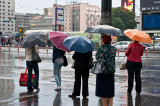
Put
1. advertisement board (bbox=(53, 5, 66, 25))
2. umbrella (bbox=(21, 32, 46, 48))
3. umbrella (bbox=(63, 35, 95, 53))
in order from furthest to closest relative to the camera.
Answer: advertisement board (bbox=(53, 5, 66, 25)), umbrella (bbox=(21, 32, 46, 48)), umbrella (bbox=(63, 35, 95, 53))

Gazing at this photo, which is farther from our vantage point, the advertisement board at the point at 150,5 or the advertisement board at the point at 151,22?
the advertisement board at the point at 150,5

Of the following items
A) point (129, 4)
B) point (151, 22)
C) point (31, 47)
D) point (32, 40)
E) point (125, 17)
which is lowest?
point (31, 47)

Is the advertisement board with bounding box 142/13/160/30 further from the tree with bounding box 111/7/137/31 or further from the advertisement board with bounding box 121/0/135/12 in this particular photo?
the advertisement board with bounding box 121/0/135/12

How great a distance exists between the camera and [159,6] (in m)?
50.0

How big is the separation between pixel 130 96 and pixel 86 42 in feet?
7.27

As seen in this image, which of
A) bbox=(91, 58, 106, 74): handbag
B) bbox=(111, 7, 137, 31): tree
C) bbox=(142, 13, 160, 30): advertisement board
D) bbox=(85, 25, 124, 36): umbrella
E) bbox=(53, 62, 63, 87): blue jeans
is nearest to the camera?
bbox=(91, 58, 106, 74): handbag

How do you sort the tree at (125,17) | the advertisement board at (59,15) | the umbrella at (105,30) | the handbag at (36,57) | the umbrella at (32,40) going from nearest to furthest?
1. the umbrella at (105,30)
2. the umbrella at (32,40)
3. the handbag at (36,57)
4. the advertisement board at (59,15)
5. the tree at (125,17)

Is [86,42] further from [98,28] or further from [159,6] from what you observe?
[159,6]

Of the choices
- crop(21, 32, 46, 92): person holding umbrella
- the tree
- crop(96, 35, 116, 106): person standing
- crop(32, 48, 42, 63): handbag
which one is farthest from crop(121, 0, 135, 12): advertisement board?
crop(96, 35, 116, 106): person standing

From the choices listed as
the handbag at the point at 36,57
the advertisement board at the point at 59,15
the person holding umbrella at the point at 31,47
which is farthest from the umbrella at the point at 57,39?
the advertisement board at the point at 59,15

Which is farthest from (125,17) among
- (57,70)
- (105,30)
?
(105,30)

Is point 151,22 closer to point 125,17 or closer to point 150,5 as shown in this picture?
point 150,5

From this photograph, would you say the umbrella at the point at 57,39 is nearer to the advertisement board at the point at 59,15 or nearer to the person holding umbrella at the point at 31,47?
the person holding umbrella at the point at 31,47

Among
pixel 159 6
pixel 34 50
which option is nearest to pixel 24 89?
pixel 34 50
